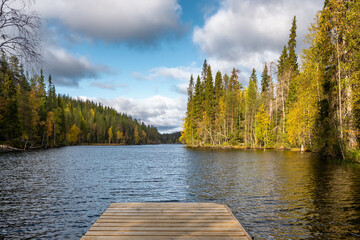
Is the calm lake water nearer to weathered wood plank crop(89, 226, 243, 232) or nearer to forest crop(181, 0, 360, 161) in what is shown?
weathered wood plank crop(89, 226, 243, 232)

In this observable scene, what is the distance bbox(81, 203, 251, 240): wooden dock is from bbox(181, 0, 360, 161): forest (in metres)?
22.1

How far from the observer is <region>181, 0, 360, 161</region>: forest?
25.0 meters

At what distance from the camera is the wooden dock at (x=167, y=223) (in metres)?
5.76

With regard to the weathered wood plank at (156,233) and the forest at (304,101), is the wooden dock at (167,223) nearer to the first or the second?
the weathered wood plank at (156,233)

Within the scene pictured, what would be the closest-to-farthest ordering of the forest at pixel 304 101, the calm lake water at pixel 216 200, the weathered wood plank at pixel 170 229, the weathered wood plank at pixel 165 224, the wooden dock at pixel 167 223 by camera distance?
the wooden dock at pixel 167 223, the weathered wood plank at pixel 170 229, the weathered wood plank at pixel 165 224, the calm lake water at pixel 216 200, the forest at pixel 304 101

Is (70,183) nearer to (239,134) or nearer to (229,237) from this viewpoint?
(229,237)

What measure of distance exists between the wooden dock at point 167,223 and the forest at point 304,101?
2209 centimetres

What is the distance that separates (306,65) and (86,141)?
13450 centimetres

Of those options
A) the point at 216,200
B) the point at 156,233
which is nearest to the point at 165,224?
the point at 156,233

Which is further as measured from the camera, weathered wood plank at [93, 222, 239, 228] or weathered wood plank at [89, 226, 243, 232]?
weathered wood plank at [93, 222, 239, 228]

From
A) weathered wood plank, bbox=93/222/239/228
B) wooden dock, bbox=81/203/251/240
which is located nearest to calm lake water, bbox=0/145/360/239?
wooden dock, bbox=81/203/251/240

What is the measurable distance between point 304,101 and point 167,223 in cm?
3667

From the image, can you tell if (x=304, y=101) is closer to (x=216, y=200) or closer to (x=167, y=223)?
(x=216, y=200)

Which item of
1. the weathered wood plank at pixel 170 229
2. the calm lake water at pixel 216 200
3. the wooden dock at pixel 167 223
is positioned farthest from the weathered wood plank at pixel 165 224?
the calm lake water at pixel 216 200
